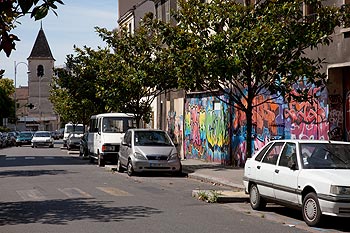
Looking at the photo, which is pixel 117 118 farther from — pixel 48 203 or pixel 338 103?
pixel 48 203

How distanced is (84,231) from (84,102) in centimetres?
3166

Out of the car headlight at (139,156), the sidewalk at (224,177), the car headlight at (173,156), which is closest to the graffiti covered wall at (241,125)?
the sidewalk at (224,177)

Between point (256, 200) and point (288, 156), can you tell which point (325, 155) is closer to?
point (288, 156)

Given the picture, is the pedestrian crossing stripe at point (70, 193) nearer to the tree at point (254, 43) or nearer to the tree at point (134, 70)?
the tree at point (254, 43)

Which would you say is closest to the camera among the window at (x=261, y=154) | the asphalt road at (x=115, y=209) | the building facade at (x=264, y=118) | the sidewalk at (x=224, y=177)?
the asphalt road at (x=115, y=209)

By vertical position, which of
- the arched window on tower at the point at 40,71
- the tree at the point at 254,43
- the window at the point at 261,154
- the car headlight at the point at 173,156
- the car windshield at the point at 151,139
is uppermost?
the arched window on tower at the point at 40,71

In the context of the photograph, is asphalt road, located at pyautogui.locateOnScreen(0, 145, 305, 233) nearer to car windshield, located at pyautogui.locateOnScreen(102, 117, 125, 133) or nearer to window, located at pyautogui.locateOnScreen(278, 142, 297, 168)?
window, located at pyautogui.locateOnScreen(278, 142, 297, 168)

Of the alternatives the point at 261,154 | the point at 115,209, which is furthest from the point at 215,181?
the point at 115,209

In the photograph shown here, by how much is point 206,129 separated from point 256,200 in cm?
1633

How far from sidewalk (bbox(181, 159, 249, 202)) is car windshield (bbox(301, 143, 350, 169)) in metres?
3.30

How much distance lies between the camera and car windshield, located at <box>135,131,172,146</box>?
2249 centimetres

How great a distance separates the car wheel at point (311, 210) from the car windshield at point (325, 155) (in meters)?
0.68

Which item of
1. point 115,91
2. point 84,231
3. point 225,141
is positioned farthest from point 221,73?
point 115,91

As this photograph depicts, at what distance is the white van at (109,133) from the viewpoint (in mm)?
27703
